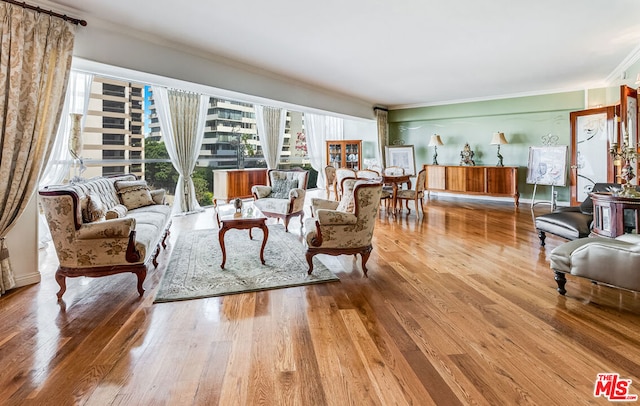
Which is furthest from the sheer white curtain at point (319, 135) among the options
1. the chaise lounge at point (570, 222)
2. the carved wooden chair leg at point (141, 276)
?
the carved wooden chair leg at point (141, 276)

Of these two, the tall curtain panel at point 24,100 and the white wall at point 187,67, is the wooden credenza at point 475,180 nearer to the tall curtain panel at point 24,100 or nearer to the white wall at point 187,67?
the white wall at point 187,67

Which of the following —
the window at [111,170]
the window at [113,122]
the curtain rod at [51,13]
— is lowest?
the window at [111,170]

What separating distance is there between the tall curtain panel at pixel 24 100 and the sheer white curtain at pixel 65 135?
1.28m

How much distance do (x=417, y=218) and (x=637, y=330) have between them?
4.26m

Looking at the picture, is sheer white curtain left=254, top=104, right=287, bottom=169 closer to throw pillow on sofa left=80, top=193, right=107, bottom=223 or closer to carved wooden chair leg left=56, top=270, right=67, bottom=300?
throw pillow on sofa left=80, top=193, right=107, bottom=223

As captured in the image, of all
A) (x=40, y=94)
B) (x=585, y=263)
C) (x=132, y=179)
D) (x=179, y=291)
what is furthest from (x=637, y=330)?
(x=132, y=179)

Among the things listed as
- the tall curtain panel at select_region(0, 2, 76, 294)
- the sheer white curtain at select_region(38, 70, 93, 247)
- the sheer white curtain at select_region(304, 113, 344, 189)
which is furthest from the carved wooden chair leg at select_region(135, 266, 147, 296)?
the sheer white curtain at select_region(304, 113, 344, 189)

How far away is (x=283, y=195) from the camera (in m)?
5.61

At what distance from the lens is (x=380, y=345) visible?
2.06 meters

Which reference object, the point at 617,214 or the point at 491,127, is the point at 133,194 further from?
the point at 491,127

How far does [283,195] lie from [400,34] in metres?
2.90

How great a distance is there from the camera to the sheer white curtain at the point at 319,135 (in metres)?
9.83

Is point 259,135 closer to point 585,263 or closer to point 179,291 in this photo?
point 179,291

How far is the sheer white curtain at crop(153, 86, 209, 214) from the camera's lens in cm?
625
